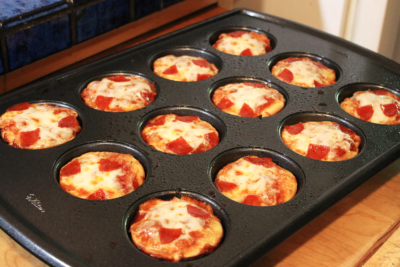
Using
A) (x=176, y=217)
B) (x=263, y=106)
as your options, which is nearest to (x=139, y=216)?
(x=176, y=217)

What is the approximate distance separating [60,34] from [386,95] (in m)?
1.84

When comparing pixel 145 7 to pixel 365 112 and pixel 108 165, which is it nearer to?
pixel 108 165

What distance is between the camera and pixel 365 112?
2.34 metres

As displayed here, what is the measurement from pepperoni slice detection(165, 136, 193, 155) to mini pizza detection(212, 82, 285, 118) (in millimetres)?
366

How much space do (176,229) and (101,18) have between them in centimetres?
155

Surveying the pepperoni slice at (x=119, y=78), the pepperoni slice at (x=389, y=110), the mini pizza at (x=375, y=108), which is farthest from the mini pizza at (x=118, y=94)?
the pepperoni slice at (x=389, y=110)

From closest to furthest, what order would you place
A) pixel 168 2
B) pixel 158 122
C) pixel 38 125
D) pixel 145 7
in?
pixel 38 125 → pixel 158 122 → pixel 145 7 → pixel 168 2

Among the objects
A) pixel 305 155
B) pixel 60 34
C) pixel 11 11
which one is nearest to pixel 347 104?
pixel 305 155

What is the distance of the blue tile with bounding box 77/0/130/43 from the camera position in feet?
8.30

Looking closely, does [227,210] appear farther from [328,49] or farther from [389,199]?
[328,49]

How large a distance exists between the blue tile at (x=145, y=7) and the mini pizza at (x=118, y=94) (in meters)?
0.69

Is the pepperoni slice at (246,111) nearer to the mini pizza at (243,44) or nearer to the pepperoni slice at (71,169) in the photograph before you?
the mini pizza at (243,44)

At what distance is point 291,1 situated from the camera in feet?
13.6

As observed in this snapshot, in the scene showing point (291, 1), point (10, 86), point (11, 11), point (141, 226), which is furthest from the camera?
point (291, 1)
